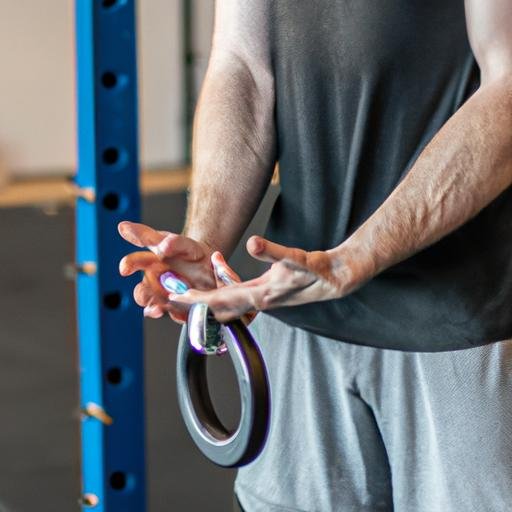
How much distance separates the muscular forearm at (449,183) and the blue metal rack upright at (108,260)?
2.64 feet

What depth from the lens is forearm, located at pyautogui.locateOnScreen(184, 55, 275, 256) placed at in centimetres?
127

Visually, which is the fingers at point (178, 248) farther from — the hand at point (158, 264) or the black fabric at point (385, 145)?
the black fabric at point (385, 145)

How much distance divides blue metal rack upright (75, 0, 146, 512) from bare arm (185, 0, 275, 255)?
1.50 feet

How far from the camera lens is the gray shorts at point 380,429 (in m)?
1.17

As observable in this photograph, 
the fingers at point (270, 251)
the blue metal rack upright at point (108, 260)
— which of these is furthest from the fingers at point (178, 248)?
the blue metal rack upright at point (108, 260)

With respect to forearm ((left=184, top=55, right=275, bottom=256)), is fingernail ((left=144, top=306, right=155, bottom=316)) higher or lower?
lower

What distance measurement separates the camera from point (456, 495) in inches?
46.5

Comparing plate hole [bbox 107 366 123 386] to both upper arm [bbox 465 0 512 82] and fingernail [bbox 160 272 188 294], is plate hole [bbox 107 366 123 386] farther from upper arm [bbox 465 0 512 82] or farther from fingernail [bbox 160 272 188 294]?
upper arm [bbox 465 0 512 82]

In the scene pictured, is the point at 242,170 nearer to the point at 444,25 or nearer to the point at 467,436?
the point at 444,25

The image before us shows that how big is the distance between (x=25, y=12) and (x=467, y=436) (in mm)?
6388

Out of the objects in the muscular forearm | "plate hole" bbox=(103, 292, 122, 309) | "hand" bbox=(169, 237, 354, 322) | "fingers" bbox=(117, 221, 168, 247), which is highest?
the muscular forearm

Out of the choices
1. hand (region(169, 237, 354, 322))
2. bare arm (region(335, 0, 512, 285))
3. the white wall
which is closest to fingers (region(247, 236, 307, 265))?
hand (region(169, 237, 354, 322))

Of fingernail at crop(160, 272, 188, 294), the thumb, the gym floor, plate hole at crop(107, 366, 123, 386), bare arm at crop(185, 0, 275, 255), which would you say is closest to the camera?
the thumb

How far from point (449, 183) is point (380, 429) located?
35 centimetres
